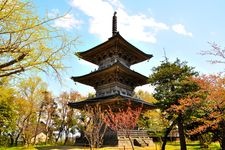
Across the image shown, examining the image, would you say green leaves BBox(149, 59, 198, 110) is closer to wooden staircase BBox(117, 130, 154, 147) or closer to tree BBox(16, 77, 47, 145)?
wooden staircase BBox(117, 130, 154, 147)

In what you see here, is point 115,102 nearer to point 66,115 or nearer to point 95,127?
point 95,127

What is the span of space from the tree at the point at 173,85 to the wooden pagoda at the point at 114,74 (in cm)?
321

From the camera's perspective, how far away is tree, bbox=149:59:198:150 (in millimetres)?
20375

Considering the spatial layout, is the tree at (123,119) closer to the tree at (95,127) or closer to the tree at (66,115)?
the tree at (95,127)

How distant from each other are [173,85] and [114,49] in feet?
27.7

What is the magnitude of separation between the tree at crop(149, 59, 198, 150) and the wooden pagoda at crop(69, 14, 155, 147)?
10.5 feet

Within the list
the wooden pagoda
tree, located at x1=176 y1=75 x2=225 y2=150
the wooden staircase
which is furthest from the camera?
the wooden pagoda

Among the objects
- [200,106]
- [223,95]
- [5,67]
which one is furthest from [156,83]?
[5,67]

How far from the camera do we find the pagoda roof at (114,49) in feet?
84.0

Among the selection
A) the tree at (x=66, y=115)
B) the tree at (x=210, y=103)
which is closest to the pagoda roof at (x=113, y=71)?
the tree at (x=210, y=103)

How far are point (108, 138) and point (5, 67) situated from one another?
18.3m

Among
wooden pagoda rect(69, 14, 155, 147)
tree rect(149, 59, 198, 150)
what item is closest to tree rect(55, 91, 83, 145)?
wooden pagoda rect(69, 14, 155, 147)

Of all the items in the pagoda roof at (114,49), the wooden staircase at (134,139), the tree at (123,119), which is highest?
the pagoda roof at (114,49)

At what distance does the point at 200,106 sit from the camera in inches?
744
